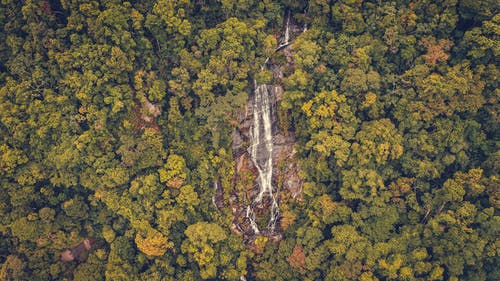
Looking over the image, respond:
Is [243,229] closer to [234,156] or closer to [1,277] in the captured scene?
[234,156]

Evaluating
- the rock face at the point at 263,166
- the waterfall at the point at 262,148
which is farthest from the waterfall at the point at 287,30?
the waterfall at the point at 262,148

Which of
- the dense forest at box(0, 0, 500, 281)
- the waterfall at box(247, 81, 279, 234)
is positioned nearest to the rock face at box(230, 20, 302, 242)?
the waterfall at box(247, 81, 279, 234)

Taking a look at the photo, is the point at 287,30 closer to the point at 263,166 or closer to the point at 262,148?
the point at 262,148

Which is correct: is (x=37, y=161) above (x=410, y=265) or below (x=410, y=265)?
above

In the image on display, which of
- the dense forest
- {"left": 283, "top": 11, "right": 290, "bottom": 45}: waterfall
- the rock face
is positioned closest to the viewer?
the dense forest

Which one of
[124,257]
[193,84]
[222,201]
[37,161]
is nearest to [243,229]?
[222,201]

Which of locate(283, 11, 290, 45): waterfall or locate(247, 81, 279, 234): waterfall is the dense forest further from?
locate(247, 81, 279, 234): waterfall

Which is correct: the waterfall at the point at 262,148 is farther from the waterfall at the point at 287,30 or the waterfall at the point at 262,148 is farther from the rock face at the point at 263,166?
the waterfall at the point at 287,30
